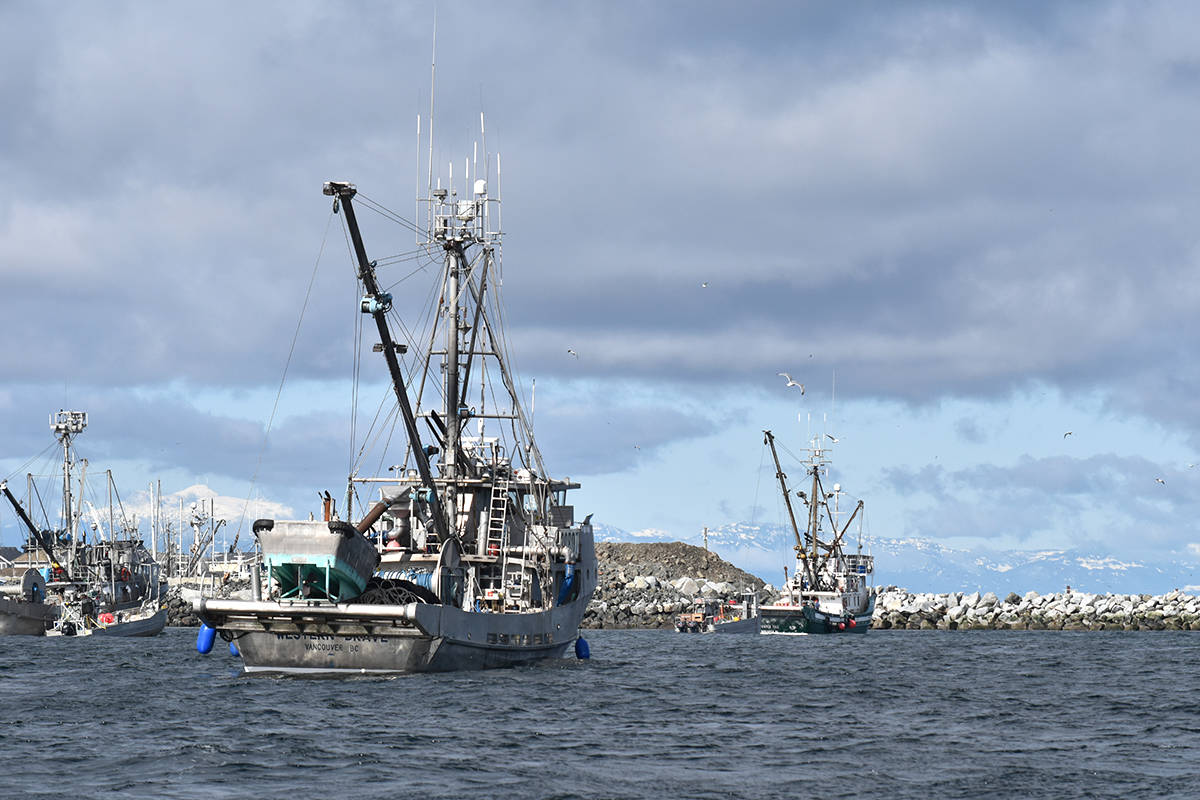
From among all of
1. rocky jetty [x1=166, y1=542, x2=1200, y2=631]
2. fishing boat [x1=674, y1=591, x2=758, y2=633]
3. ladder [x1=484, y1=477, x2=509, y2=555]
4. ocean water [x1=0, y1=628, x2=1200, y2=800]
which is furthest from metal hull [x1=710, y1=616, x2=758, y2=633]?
ladder [x1=484, y1=477, x2=509, y2=555]

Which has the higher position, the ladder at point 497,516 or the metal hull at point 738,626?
the ladder at point 497,516

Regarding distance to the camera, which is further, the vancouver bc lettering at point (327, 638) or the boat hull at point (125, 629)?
the boat hull at point (125, 629)

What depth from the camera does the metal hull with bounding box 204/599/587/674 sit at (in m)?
51.9

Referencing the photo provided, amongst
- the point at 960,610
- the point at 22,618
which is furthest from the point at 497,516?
the point at 960,610

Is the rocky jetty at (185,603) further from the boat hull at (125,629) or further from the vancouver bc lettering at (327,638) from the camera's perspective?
the vancouver bc lettering at (327,638)

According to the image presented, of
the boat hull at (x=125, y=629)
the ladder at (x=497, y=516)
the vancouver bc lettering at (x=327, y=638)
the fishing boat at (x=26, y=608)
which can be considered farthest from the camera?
the boat hull at (x=125, y=629)

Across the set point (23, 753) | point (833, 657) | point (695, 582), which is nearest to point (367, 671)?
point (23, 753)

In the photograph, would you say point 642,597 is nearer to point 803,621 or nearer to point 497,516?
point 803,621

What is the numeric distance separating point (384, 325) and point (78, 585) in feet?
278

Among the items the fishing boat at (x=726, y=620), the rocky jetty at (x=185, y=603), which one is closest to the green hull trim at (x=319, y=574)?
the fishing boat at (x=726, y=620)

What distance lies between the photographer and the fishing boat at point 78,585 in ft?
406

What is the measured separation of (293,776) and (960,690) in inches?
1343

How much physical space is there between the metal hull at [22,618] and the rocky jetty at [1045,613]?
8659 cm

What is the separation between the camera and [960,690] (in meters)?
59.5
